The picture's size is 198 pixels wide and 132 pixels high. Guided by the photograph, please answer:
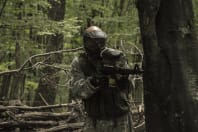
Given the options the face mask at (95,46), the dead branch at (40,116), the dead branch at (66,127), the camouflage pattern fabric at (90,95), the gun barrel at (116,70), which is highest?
the face mask at (95,46)

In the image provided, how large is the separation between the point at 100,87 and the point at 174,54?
1.00 metres

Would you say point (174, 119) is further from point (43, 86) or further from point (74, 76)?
point (43, 86)

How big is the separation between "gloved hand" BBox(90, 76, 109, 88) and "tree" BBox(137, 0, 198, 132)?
2.22 feet

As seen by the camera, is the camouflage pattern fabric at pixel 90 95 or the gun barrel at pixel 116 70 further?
the camouflage pattern fabric at pixel 90 95

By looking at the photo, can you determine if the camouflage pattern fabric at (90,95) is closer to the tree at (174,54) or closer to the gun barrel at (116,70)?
the gun barrel at (116,70)

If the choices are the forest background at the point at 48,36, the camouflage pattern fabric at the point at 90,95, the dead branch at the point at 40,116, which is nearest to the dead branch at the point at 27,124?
the dead branch at the point at 40,116

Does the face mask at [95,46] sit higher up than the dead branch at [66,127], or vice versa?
the face mask at [95,46]

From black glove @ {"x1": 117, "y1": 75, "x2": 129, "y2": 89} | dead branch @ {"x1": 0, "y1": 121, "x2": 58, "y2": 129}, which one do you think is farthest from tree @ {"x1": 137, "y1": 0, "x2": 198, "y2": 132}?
dead branch @ {"x1": 0, "y1": 121, "x2": 58, "y2": 129}

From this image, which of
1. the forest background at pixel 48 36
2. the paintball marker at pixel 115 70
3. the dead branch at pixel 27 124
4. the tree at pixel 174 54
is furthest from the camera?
the forest background at pixel 48 36

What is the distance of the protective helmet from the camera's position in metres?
4.11

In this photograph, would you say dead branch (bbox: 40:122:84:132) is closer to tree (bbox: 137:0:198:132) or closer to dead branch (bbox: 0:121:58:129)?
dead branch (bbox: 0:121:58:129)

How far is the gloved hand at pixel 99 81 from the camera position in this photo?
405 cm

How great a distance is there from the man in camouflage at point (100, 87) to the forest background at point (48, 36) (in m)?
0.76

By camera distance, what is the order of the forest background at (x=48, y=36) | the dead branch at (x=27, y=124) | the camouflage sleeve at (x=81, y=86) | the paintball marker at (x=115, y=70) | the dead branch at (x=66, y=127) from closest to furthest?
the paintball marker at (x=115, y=70) → the camouflage sleeve at (x=81, y=86) → the dead branch at (x=66, y=127) → the dead branch at (x=27, y=124) → the forest background at (x=48, y=36)
